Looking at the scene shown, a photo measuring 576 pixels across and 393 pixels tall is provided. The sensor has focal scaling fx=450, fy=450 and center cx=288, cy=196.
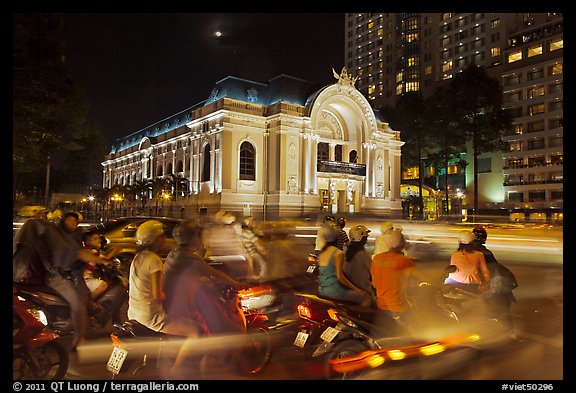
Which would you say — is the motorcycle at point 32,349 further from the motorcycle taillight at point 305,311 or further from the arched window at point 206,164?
Result: the arched window at point 206,164

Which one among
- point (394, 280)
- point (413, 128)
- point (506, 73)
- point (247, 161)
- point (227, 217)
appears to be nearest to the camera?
point (394, 280)

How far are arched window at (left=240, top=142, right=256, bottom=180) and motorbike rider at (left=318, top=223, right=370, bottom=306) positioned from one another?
37383 mm

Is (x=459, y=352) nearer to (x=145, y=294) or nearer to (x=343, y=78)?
(x=145, y=294)

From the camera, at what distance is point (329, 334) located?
4832 millimetres

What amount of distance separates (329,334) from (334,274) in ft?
2.53

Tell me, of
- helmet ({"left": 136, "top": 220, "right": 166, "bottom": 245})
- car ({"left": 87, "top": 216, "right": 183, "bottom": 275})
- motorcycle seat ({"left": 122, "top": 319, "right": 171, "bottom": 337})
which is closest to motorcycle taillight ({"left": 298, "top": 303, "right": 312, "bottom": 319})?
motorcycle seat ({"left": 122, "top": 319, "right": 171, "bottom": 337})

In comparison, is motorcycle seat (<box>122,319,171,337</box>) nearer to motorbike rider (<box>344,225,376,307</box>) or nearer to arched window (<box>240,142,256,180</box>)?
motorbike rider (<box>344,225,376,307</box>)

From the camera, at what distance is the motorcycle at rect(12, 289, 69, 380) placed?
4.57m

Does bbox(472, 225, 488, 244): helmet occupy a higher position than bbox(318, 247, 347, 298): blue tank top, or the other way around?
bbox(472, 225, 488, 244): helmet

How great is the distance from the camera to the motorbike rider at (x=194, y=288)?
14.1 ft

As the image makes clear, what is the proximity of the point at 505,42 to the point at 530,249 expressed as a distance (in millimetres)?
61032

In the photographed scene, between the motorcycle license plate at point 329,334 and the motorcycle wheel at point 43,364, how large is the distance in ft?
9.16

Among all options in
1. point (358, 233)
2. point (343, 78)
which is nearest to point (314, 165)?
point (343, 78)
